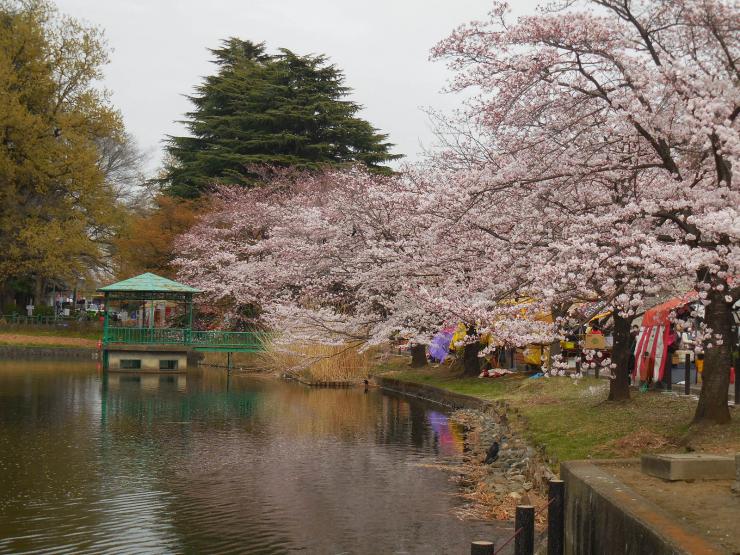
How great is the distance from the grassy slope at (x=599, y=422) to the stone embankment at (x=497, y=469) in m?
0.30

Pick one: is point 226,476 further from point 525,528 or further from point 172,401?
point 172,401

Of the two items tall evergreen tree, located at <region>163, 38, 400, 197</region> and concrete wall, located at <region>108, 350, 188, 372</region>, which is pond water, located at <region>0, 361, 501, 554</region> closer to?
concrete wall, located at <region>108, 350, 188, 372</region>

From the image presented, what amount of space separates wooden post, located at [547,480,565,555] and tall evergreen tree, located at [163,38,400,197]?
3954cm

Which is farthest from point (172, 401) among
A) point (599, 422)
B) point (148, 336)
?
point (599, 422)

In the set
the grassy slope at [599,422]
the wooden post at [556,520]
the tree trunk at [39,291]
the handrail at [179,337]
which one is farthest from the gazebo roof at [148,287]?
the wooden post at [556,520]

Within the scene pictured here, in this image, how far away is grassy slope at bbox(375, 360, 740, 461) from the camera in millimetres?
11281

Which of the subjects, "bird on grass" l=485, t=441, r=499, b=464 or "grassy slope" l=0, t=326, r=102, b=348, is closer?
"bird on grass" l=485, t=441, r=499, b=464

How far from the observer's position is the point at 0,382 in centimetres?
2897

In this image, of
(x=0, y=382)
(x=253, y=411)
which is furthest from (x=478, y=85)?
(x=0, y=382)

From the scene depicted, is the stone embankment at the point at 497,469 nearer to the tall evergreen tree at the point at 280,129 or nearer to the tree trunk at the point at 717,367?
the tree trunk at the point at 717,367

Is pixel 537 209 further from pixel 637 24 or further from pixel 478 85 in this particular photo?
pixel 637 24

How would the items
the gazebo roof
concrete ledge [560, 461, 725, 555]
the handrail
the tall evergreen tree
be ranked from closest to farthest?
1. concrete ledge [560, 461, 725, 555]
2. the gazebo roof
3. the handrail
4. the tall evergreen tree

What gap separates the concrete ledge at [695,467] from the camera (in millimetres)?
8469

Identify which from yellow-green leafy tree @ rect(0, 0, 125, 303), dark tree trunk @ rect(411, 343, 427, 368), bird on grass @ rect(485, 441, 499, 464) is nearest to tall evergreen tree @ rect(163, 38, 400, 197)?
yellow-green leafy tree @ rect(0, 0, 125, 303)
